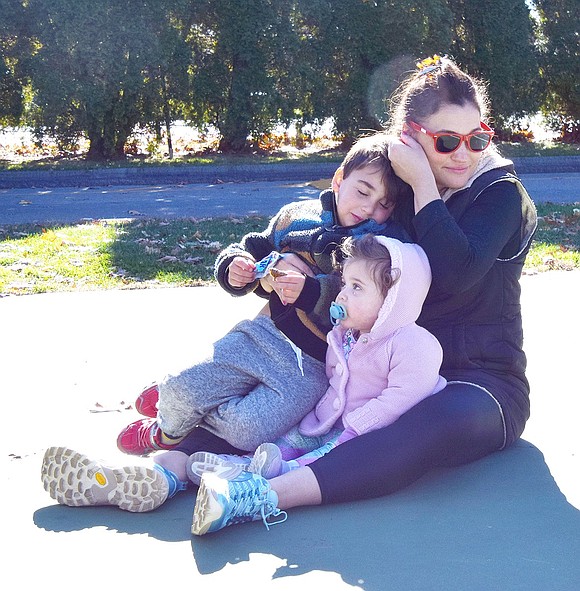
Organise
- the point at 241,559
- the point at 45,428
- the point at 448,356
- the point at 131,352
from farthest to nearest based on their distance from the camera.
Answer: the point at 131,352 → the point at 45,428 → the point at 448,356 → the point at 241,559

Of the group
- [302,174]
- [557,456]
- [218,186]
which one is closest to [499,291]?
[557,456]

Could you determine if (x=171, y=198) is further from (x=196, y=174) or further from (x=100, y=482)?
(x=100, y=482)

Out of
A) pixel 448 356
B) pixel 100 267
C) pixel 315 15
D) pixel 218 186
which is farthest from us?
pixel 315 15

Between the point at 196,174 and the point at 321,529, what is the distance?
1308 cm

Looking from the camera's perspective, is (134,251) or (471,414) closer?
(471,414)

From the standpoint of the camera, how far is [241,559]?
2.51m

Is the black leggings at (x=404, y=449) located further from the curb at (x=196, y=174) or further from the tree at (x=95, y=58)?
the tree at (x=95, y=58)

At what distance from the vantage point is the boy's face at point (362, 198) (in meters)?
3.22

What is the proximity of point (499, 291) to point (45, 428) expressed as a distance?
5.95 ft

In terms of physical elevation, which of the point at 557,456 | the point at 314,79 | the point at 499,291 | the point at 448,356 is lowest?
the point at 557,456

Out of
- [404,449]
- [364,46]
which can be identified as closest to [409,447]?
[404,449]

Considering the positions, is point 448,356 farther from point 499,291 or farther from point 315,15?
point 315,15

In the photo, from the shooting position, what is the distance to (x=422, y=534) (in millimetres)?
2645

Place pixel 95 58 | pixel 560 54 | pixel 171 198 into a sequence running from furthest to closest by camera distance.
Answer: pixel 560 54, pixel 95 58, pixel 171 198
